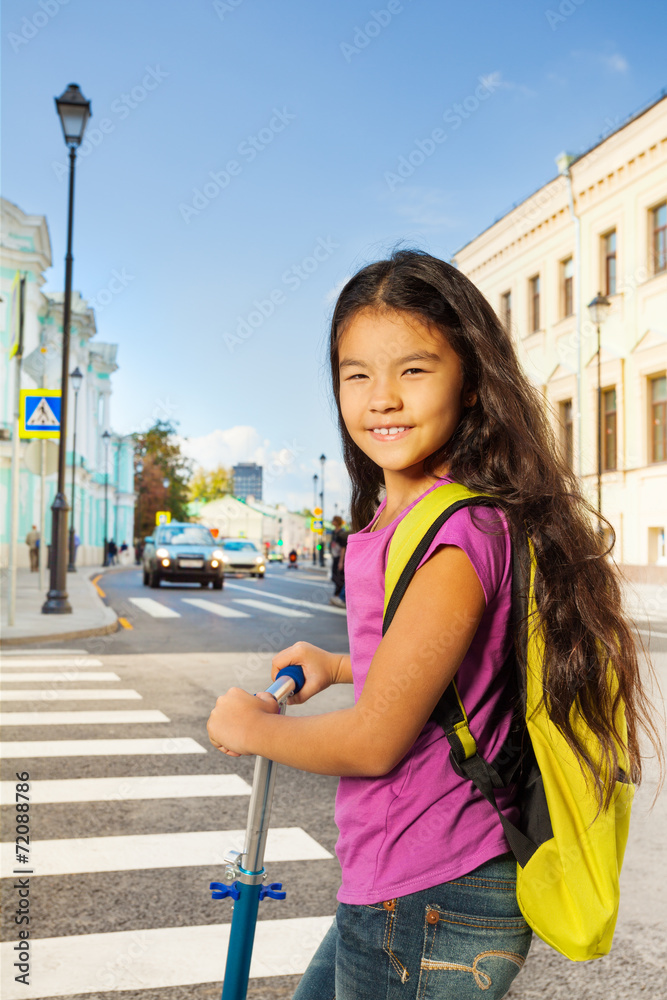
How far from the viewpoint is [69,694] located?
8.19m

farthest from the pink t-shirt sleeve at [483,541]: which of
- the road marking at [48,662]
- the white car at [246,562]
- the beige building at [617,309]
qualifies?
the white car at [246,562]

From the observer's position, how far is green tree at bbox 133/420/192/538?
7462 cm

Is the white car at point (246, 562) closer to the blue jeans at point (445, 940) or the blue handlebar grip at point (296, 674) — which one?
the blue handlebar grip at point (296, 674)

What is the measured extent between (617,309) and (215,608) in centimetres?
1426

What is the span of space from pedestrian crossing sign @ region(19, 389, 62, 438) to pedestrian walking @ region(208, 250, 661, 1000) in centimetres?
1291

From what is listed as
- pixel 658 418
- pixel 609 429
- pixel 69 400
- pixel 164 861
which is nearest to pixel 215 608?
pixel 658 418

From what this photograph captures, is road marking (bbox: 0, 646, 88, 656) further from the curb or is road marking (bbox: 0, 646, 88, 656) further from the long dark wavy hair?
the long dark wavy hair

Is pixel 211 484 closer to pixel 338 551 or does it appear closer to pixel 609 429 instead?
pixel 609 429

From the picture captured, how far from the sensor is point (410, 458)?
4.59 feet

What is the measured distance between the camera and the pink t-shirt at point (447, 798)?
1260 mm

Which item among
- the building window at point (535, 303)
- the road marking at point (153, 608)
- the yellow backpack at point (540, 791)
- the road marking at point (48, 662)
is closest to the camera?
the yellow backpack at point (540, 791)

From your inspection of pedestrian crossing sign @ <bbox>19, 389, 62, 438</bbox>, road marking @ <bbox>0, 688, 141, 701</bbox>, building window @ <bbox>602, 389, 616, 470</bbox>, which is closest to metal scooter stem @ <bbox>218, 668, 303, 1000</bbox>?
road marking @ <bbox>0, 688, 141, 701</bbox>

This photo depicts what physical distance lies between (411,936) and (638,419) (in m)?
24.6

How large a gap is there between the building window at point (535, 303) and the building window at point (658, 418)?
717 cm
